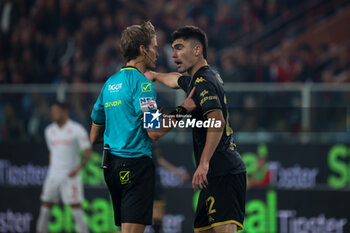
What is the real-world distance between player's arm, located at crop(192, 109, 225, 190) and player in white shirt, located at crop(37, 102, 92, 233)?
526 centimetres

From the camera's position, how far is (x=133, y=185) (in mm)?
4773

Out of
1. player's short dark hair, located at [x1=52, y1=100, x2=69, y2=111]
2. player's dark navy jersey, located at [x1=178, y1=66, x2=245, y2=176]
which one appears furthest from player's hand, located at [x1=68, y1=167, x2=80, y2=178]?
player's dark navy jersey, located at [x1=178, y1=66, x2=245, y2=176]

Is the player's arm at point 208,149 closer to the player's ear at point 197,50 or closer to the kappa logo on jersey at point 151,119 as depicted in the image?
the kappa logo on jersey at point 151,119

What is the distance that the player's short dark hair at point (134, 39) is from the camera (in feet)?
15.8

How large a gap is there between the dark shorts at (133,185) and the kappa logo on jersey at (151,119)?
1.00 feet

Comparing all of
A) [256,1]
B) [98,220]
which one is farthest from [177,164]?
[256,1]

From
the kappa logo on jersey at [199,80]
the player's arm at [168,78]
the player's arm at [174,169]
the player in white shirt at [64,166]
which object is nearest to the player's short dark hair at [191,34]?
the kappa logo on jersey at [199,80]

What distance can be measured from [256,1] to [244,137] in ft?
22.9

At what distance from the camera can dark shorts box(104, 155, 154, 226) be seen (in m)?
4.72

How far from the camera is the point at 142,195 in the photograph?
477cm

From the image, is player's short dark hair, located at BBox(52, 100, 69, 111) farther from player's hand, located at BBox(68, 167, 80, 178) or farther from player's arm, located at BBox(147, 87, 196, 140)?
player's arm, located at BBox(147, 87, 196, 140)

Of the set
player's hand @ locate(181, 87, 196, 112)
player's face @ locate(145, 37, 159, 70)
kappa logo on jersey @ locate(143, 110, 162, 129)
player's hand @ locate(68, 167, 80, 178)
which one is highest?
player's face @ locate(145, 37, 159, 70)

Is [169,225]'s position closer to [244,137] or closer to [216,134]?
[244,137]

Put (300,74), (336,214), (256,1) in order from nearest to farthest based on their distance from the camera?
1. (336,214)
2. (300,74)
3. (256,1)
